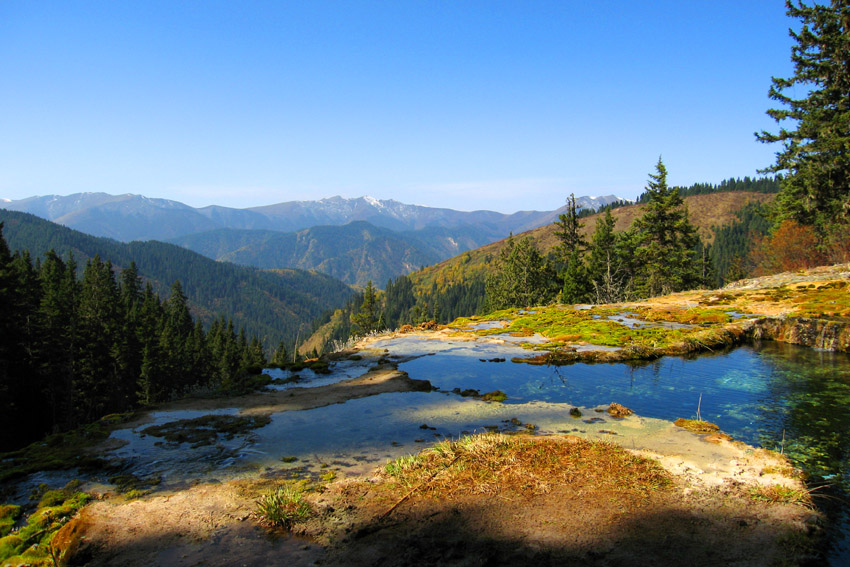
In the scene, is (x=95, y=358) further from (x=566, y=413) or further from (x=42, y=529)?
(x=566, y=413)

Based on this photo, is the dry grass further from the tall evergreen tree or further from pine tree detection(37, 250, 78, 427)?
the tall evergreen tree

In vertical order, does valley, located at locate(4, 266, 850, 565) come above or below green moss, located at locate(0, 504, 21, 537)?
below

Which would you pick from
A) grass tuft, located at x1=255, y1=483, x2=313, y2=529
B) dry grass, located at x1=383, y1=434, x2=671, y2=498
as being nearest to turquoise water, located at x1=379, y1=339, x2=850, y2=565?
dry grass, located at x1=383, y1=434, x2=671, y2=498

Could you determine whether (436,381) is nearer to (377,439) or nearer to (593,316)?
(377,439)

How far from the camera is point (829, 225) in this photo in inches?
1719

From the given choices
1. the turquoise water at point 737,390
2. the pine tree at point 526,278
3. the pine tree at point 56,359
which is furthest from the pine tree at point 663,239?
the pine tree at point 56,359

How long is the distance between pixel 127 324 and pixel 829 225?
86494mm

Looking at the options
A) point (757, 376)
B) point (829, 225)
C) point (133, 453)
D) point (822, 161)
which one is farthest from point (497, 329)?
point (829, 225)

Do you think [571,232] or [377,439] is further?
[571,232]

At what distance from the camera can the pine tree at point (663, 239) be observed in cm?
5744

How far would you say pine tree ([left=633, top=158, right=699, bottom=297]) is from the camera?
57438 millimetres

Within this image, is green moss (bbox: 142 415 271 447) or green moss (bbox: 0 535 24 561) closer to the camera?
green moss (bbox: 0 535 24 561)

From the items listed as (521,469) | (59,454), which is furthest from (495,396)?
(59,454)

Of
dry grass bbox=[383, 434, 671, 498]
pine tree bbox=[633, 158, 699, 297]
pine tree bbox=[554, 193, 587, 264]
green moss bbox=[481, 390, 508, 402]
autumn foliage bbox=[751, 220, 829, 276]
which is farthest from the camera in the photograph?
pine tree bbox=[554, 193, 587, 264]
